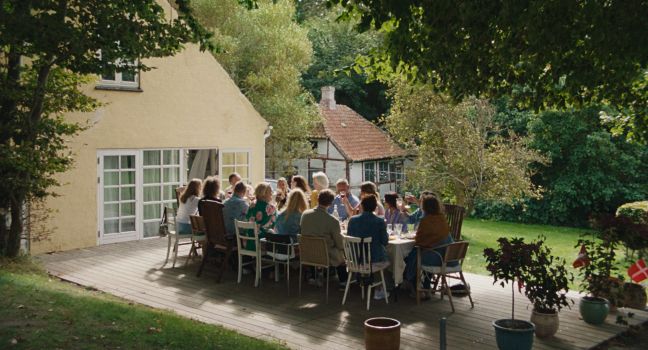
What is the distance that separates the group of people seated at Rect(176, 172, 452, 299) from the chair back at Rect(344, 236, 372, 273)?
0.53 feet

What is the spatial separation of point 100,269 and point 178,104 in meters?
4.93

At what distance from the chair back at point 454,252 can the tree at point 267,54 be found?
14784mm

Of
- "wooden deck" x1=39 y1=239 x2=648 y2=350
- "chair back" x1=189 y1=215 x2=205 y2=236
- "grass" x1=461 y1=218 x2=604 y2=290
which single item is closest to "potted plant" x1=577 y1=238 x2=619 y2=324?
"wooden deck" x1=39 y1=239 x2=648 y2=350

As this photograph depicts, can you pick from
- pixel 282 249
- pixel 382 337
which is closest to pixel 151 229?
pixel 282 249

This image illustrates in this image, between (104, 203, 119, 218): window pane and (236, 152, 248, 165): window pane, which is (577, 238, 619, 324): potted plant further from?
(236, 152, 248, 165): window pane

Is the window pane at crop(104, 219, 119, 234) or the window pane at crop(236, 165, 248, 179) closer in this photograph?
the window pane at crop(104, 219, 119, 234)

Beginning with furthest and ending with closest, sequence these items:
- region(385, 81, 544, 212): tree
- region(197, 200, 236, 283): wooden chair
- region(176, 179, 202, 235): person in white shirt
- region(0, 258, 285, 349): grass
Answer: region(385, 81, 544, 212): tree
region(176, 179, 202, 235): person in white shirt
region(197, 200, 236, 283): wooden chair
region(0, 258, 285, 349): grass

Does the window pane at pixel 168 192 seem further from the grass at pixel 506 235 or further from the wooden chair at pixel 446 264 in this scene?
the wooden chair at pixel 446 264

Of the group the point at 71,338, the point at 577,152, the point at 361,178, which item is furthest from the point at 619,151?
the point at 71,338

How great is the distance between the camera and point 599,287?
25.0 feet

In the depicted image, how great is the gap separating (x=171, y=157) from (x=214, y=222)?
501 centimetres

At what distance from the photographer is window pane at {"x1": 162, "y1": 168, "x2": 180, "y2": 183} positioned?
1395 centimetres

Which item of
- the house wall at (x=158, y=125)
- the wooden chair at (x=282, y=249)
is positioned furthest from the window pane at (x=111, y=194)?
the wooden chair at (x=282, y=249)

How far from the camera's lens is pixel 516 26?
6805mm
